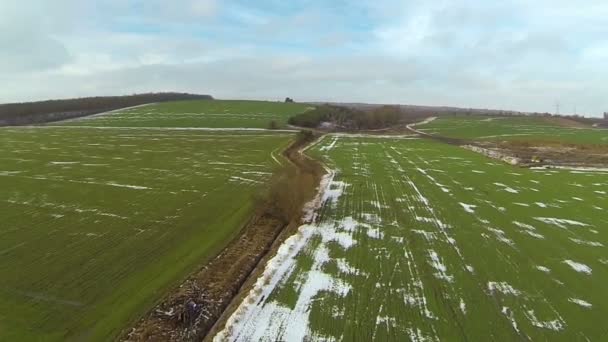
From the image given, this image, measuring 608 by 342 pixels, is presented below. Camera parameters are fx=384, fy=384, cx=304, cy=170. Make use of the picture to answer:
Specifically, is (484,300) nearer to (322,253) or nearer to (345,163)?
(322,253)

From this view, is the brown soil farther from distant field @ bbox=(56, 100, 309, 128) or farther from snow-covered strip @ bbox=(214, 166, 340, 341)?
distant field @ bbox=(56, 100, 309, 128)

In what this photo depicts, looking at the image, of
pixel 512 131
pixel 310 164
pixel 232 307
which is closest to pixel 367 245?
pixel 232 307

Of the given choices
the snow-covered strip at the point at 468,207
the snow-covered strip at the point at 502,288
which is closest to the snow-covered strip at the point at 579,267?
the snow-covered strip at the point at 502,288

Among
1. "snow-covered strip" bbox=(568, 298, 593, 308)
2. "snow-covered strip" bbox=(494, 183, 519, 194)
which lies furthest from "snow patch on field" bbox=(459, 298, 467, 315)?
"snow-covered strip" bbox=(494, 183, 519, 194)

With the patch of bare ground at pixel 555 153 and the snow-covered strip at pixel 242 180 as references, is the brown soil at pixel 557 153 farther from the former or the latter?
the snow-covered strip at pixel 242 180

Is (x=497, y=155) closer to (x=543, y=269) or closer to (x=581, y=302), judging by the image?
Answer: (x=543, y=269)
